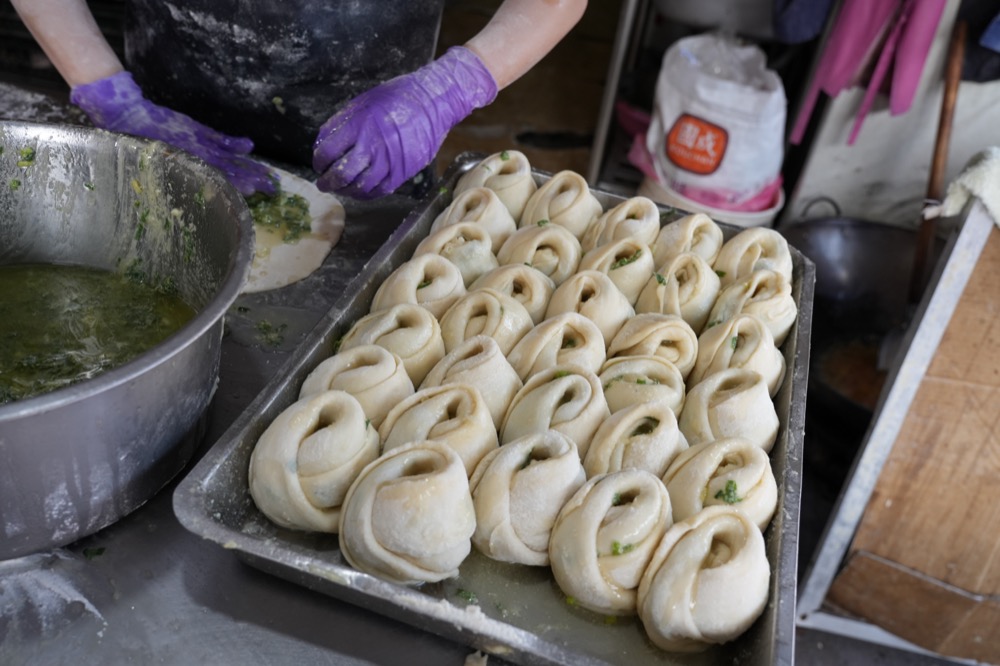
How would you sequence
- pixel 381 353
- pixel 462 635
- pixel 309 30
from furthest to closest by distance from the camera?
1. pixel 309 30
2. pixel 381 353
3. pixel 462 635

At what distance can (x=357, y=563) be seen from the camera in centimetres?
133

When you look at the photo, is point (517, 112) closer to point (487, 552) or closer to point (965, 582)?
point (965, 582)

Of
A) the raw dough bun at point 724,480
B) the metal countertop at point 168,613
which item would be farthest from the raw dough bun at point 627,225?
the metal countertop at point 168,613

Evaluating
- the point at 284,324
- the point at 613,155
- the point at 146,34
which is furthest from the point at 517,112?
the point at 284,324

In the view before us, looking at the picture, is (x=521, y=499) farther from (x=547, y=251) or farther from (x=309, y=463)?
(x=547, y=251)

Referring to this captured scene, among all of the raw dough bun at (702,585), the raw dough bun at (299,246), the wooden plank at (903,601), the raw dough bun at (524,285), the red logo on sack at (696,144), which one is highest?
the raw dough bun at (524,285)

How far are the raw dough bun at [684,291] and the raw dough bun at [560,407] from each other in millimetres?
406

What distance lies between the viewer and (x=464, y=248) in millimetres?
1956

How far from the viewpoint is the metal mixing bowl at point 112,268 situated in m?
1.16

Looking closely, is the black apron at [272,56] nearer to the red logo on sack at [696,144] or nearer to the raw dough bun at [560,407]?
the raw dough bun at [560,407]

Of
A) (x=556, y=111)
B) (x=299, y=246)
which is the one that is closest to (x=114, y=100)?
(x=299, y=246)

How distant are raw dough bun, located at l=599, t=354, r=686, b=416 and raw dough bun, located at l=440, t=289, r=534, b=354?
0.66ft

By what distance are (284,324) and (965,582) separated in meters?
2.37

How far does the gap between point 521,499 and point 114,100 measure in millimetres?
1592
